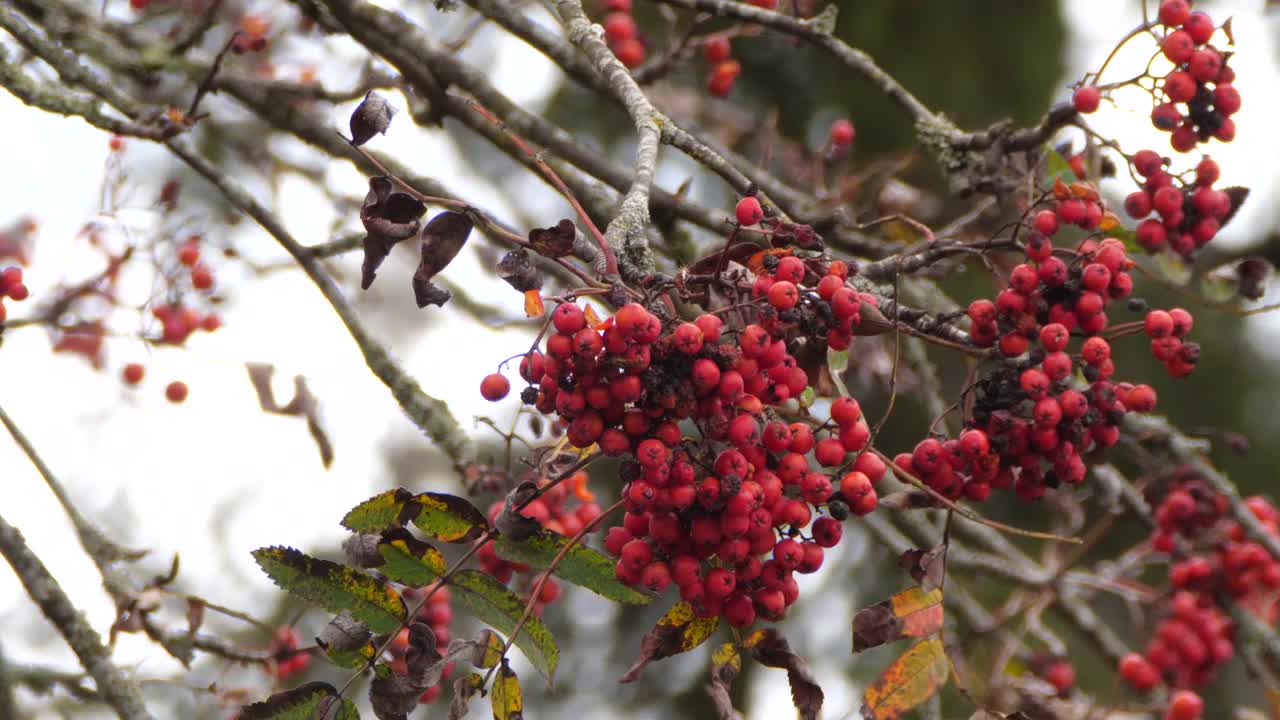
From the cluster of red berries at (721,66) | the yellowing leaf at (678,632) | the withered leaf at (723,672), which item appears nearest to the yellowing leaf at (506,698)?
the yellowing leaf at (678,632)

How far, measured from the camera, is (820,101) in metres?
5.69

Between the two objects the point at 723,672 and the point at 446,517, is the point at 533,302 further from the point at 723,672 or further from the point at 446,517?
the point at 723,672

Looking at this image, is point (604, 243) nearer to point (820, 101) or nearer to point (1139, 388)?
point (1139, 388)

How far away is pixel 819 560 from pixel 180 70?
2.39m

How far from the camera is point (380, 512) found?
1.81 meters

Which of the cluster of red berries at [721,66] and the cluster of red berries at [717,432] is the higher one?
the cluster of red berries at [721,66]

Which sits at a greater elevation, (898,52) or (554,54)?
(898,52)

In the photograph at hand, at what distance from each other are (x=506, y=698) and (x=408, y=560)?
285 millimetres

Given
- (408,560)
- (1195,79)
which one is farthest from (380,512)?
(1195,79)

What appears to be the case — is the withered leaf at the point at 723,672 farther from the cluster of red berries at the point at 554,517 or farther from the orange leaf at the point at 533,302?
the cluster of red berries at the point at 554,517

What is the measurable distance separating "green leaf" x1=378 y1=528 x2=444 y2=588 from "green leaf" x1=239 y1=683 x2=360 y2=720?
205mm

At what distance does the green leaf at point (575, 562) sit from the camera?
181 centimetres

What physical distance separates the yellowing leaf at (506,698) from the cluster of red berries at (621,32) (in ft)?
8.00

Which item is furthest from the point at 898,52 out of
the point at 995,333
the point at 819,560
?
the point at 819,560
